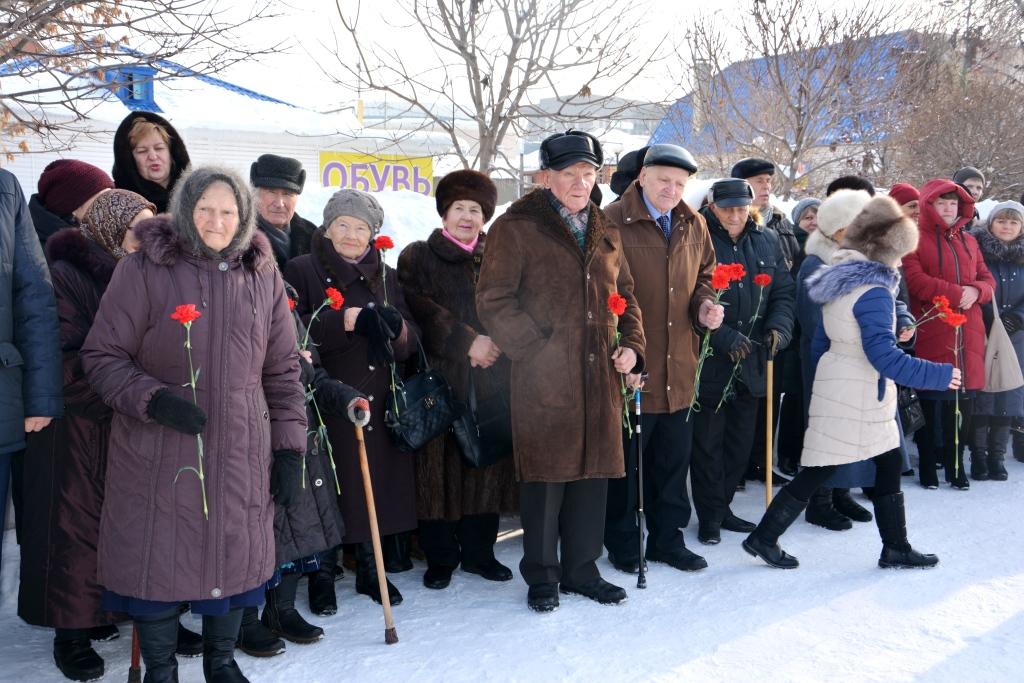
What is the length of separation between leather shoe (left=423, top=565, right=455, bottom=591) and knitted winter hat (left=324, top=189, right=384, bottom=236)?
1700 millimetres

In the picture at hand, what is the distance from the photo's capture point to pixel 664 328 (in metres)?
4.62

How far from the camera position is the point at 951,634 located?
3854 mm

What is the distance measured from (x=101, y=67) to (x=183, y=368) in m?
3.94

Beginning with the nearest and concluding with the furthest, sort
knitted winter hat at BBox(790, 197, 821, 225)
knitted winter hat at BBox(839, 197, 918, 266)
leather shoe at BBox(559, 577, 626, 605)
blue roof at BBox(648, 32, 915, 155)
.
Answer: leather shoe at BBox(559, 577, 626, 605) → knitted winter hat at BBox(839, 197, 918, 266) → knitted winter hat at BBox(790, 197, 821, 225) → blue roof at BBox(648, 32, 915, 155)

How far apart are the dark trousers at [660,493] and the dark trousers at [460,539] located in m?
0.63

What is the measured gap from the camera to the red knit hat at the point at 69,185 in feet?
12.1

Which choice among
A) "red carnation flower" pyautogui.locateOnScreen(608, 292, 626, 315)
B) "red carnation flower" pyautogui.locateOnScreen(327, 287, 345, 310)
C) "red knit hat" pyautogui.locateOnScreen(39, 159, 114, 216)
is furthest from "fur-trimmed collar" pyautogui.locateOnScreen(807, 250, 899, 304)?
"red knit hat" pyautogui.locateOnScreen(39, 159, 114, 216)

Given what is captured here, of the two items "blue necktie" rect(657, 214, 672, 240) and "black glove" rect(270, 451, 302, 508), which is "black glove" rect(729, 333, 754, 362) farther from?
"black glove" rect(270, 451, 302, 508)

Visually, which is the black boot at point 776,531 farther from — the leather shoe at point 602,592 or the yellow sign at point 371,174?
the yellow sign at point 371,174

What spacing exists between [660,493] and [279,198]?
252cm

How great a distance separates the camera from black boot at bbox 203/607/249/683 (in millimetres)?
3223

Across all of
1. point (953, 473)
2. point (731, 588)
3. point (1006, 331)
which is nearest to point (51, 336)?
point (731, 588)

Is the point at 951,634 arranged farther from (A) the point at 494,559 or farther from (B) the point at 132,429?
(B) the point at 132,429

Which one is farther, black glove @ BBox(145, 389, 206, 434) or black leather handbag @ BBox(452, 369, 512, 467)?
black leather handbag @ BBox(452, 369, 512, 467)
